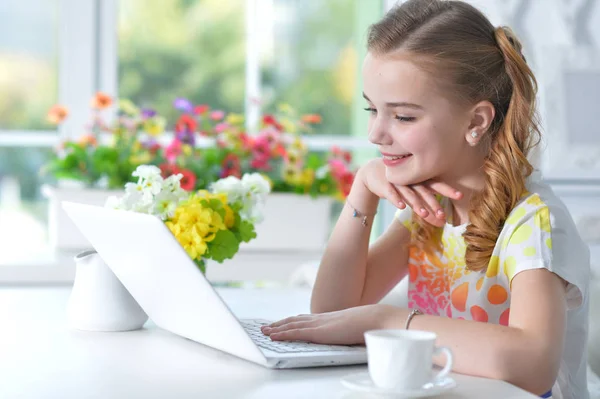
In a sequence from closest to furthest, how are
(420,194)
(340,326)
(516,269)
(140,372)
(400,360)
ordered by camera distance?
(400,360) < (140,372) < (340,326) < (516,269) < (420,194)

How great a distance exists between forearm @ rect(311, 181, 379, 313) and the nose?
0.80ft

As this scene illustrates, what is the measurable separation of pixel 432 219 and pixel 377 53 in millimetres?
305

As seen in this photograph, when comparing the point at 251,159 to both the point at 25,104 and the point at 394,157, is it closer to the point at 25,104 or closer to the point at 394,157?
the point at 25,104

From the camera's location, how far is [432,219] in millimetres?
1479

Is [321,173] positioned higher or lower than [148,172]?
lower

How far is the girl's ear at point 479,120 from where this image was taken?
1.43 metres

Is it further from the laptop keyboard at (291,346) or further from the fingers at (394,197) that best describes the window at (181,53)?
the laptop keyboard at (291,346)

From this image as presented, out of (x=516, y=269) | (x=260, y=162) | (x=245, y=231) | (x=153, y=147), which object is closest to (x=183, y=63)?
(x=153, y=147)

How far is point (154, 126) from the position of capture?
9.46 feet

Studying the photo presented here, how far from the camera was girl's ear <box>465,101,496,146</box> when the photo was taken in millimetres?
1427

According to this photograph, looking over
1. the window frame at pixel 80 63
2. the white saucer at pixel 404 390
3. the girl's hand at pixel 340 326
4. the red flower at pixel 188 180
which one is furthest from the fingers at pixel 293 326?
the window frame at pixel 80 63

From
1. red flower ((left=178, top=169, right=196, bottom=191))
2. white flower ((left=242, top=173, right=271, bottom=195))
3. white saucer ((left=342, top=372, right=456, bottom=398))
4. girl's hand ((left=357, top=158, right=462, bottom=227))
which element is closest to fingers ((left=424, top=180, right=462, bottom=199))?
girl's hand ((left=357, top=158, right=462, bottom=227))

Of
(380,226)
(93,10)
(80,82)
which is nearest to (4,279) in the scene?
(80,82)

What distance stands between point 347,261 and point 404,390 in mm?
751
